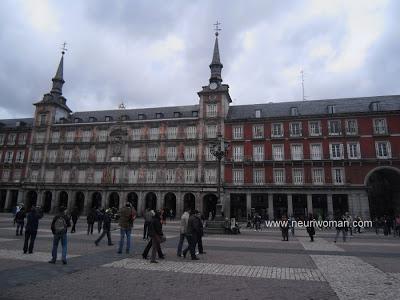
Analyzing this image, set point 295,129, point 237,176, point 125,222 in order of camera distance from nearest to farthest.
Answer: point 125,222 < point 295,129 < point 237,176

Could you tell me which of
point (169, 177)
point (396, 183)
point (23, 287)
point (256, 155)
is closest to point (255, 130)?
point (256, 155)

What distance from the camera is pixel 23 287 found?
6418 mm

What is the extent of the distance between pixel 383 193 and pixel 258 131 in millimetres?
18660

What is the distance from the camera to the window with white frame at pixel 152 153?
149ft

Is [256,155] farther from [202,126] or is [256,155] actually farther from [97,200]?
[97,200]

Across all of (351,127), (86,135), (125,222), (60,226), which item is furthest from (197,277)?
(86,135)

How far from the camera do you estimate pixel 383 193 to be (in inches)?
1594

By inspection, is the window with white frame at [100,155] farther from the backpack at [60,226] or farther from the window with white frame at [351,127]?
the backpack at [60,226]

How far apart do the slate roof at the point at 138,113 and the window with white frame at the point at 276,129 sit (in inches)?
508

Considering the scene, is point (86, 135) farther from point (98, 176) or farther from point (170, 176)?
point (170, 176)

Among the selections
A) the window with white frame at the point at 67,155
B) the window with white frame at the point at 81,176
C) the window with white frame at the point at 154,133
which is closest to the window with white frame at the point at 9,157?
the window with white frame at the point at 67,155

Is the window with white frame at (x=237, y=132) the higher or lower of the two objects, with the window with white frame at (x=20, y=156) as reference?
higher

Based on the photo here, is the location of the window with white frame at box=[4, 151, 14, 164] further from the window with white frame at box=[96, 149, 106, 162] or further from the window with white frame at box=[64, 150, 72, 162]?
the window with white frame at box=[96, 149, 106, 162]

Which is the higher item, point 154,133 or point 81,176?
point 154,133
